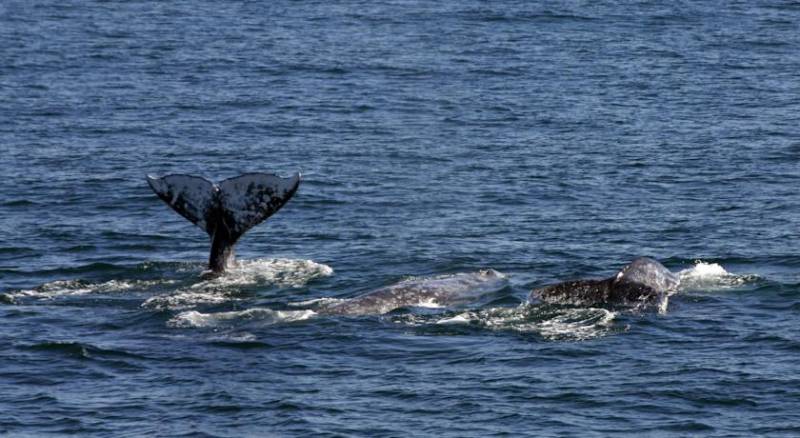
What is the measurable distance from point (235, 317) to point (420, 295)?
2564 millimetres

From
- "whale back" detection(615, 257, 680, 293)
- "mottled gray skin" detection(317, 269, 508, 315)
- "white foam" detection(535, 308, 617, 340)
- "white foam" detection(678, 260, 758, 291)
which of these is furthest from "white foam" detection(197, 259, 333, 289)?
"white foam" detection(678, 260, 758, 291)

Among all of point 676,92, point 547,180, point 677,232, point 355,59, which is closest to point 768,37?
point 676,92

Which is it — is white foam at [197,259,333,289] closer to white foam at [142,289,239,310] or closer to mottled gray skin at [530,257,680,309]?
white foam at [142,289,239,310]

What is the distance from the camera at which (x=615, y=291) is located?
2223 centimetres

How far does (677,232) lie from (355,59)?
65.9 ft

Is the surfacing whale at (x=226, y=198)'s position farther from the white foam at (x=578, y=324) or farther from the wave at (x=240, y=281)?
the white foam at (x=578, y=324)

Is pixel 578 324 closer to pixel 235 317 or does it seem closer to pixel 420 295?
pixel 420 295

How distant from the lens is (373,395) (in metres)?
19.2

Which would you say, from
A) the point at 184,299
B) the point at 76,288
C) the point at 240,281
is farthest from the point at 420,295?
the point at 76,288

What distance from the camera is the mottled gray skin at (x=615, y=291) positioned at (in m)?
22.2

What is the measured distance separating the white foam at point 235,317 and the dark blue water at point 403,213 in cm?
6

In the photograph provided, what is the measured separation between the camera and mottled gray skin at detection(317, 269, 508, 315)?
73.8ft

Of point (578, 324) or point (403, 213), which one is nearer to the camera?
point (578, 324)

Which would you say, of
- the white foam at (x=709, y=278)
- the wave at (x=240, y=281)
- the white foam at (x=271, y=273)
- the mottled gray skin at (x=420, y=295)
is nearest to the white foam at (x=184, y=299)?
the wave at (x=240, y=281)
